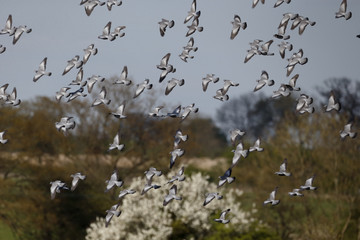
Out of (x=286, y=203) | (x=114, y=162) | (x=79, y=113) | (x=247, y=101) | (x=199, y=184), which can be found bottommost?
(x=286, y=203)

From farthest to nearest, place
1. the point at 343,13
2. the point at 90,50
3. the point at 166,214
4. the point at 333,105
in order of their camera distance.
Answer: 1. the point at 166,214
2. the point at 90,50
3. the point at 343,13
4. the point at 333,105

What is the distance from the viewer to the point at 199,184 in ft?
52.6

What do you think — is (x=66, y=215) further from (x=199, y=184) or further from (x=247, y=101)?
(x=247, y=101)

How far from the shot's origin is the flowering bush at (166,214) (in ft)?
49.1

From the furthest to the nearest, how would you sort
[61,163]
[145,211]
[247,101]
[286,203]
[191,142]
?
[247,101] → [191,142] → [61,163] → [286,203] → [145,211]

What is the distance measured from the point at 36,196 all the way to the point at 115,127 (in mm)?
4183

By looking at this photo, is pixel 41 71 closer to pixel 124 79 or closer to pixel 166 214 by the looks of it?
pixel 124 79

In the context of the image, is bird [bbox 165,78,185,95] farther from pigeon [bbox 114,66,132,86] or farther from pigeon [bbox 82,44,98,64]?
pigeon [bbox 82,44,98,64]

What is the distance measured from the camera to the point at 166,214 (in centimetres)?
1531

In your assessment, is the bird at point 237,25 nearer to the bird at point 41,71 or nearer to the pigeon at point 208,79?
the pigeon at point 208,79

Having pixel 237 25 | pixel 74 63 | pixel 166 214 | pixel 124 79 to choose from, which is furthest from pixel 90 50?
pixel 166 214

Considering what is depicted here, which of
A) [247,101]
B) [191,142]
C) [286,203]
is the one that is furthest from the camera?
[247,101]

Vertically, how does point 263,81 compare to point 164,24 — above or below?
below

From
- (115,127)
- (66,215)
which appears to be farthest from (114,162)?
(66,215)
